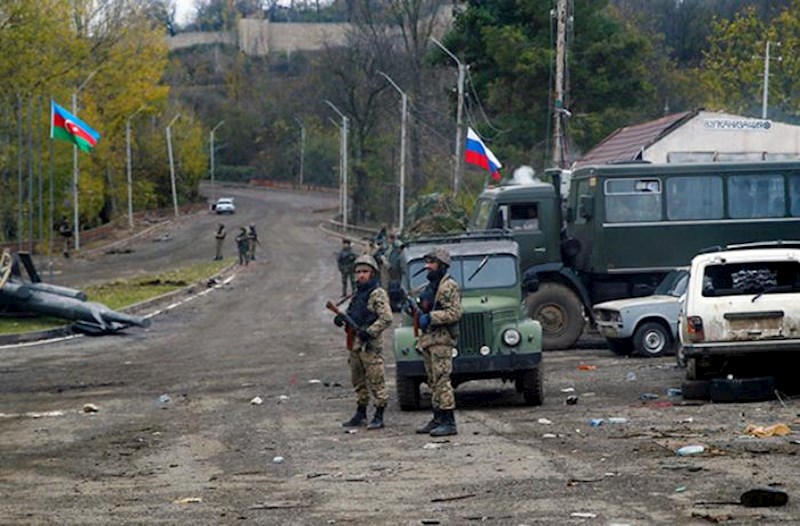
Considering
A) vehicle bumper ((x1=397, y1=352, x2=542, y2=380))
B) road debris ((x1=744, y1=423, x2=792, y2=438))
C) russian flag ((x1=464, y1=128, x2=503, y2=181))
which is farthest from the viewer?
russian flag ((x1=464, y1=128, x2=503, y2=181))

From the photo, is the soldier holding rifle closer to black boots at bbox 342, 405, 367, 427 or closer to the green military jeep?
black boots at bbox 342, 405, 367, 427

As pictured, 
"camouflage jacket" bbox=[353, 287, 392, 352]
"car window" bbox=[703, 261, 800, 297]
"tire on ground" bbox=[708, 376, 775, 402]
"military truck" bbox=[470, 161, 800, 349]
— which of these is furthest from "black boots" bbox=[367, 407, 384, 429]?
"military truck" bbox=[470, 161, 800, 349]

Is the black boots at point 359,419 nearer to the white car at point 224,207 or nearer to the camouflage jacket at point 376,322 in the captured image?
the camouflage jacket at point 376,322

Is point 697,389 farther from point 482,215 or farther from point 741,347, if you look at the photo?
point 482,215

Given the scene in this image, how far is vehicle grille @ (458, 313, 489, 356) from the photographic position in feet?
56.2

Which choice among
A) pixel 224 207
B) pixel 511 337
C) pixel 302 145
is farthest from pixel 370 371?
pixel 302 145

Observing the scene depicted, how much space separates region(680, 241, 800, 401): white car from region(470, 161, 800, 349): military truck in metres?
8.69

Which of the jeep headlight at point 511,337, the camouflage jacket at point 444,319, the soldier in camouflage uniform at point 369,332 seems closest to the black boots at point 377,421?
the soldier in camouflage uniform at point 369,332

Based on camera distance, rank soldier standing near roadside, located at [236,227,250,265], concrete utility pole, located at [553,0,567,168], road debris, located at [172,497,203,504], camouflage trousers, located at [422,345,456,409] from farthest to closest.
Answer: soldier standing near roadside, located at [236,227,250,265], concrete utility pole, located at [553,0,567,168], camouflage trousers, located at [422,345,456,409], road debris, located at [172,497,203,504]

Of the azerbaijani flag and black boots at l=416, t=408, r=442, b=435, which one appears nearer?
black boots at l=416, t=408, r=442, b=435

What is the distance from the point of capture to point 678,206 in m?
26.8

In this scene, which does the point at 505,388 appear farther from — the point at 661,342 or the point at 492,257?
the point at 661,342

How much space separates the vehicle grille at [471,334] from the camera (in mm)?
17141

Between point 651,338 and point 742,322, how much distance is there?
7.02 metres
